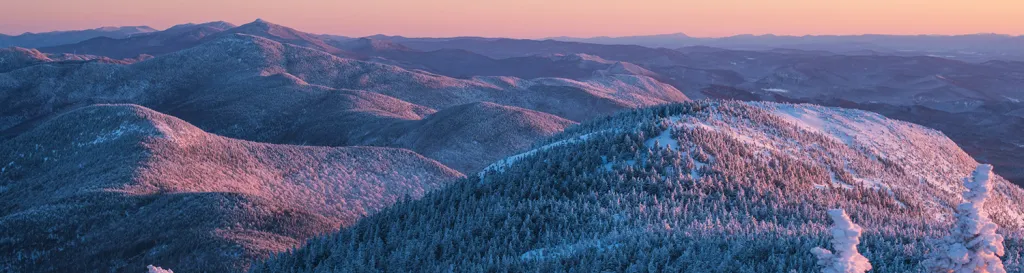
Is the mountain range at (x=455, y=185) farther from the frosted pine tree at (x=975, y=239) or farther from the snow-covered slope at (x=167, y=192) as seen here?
the frosted pine tree at (x=975, y=239)

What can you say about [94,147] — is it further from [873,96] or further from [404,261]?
[873,96]

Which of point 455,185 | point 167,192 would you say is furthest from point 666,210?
point 167,192

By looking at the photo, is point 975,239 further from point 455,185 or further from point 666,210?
point 455,185

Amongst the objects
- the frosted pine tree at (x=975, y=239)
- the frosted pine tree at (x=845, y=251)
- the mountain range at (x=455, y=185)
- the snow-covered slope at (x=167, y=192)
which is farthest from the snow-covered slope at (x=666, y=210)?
the snow-covered slope at (x=167, y=192)

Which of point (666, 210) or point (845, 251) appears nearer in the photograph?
point (845, 251)

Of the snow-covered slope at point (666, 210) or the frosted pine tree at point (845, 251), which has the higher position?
the frosted pine tree at point (845, 251)

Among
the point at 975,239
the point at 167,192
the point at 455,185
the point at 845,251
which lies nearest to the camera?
the point at 845,251
